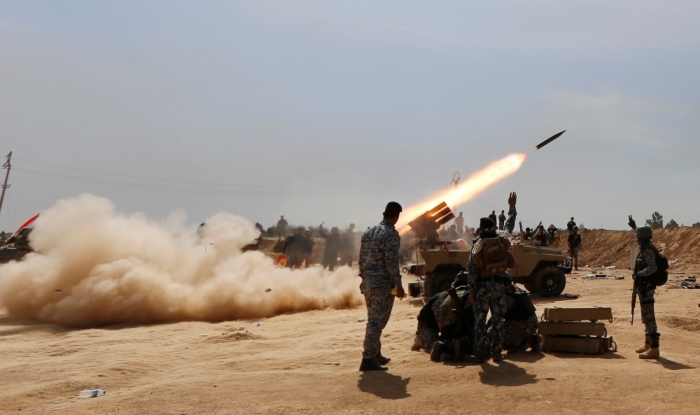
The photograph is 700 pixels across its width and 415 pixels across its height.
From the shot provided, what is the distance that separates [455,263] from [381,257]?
7437mm

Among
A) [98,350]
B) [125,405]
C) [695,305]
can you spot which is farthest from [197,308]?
[695,305]

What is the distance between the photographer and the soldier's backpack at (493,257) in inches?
299

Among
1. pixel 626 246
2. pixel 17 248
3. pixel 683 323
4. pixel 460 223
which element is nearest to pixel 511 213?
pixel 683 323

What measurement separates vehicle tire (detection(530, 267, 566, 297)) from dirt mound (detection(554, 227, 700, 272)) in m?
12.0

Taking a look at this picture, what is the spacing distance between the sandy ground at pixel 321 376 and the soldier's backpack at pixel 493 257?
107 cm

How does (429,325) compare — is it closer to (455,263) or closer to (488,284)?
(488,284)

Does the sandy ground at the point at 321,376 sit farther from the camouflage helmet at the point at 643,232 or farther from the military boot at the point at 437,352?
the camouflage helmet at the point at 643,232

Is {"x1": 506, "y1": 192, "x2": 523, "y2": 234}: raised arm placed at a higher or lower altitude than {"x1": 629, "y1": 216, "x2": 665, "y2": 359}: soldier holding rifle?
higher

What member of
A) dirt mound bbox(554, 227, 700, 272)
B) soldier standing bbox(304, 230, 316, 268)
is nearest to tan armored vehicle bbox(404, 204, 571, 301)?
soldier standing bbox(304, 230, 316, 268)

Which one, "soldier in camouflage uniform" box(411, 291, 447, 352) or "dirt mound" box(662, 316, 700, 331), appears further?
→ "dirt mound" box(662, 316, 700, 331)

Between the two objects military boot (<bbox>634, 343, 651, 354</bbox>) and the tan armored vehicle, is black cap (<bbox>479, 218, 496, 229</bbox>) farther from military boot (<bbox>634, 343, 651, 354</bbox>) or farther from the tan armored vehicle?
the tan armored vehicle

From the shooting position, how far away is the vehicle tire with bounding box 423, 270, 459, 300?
14609mm

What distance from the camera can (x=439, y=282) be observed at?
14633mm

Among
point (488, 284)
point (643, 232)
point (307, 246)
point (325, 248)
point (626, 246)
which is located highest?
point (626, 246)
